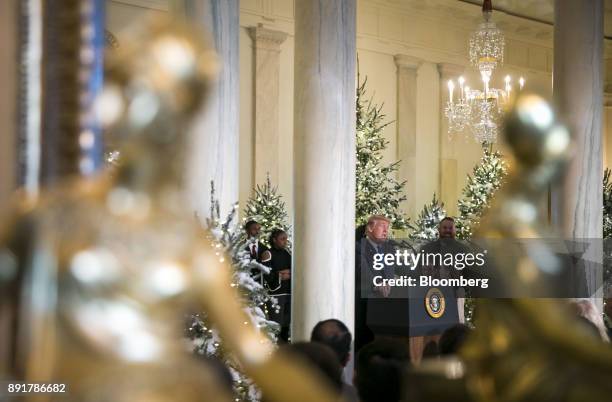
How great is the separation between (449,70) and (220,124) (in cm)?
1391

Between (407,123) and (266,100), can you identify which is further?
(407,123)

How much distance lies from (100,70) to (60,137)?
11 centimetres

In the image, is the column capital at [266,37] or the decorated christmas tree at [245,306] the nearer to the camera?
the decorated christmas tree at [245,306]

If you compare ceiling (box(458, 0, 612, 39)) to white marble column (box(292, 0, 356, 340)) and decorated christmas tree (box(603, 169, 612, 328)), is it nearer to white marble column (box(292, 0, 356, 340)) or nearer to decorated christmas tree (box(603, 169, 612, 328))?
decorated christmas tree (box(603, 169, 612, 328))

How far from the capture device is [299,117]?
892 cm

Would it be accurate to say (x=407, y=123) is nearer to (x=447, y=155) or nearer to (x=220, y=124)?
(x=447, y=155)

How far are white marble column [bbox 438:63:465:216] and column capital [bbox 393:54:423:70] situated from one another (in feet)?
2.65

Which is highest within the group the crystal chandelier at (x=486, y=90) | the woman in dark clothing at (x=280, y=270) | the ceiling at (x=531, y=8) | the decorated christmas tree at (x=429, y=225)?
the ceiling at (x=531, y=8)

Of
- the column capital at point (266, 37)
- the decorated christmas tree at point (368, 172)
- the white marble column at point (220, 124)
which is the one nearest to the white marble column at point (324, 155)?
the white marble column at point (220, 124)

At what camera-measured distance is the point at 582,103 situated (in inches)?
399

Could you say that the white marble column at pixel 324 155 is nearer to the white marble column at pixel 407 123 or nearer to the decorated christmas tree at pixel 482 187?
the decorated christmas tree at pixel 482 187

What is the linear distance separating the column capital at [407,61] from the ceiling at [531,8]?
1.72 m

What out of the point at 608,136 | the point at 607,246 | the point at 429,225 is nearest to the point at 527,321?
the point at 607,246

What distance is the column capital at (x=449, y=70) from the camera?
20.9 m
